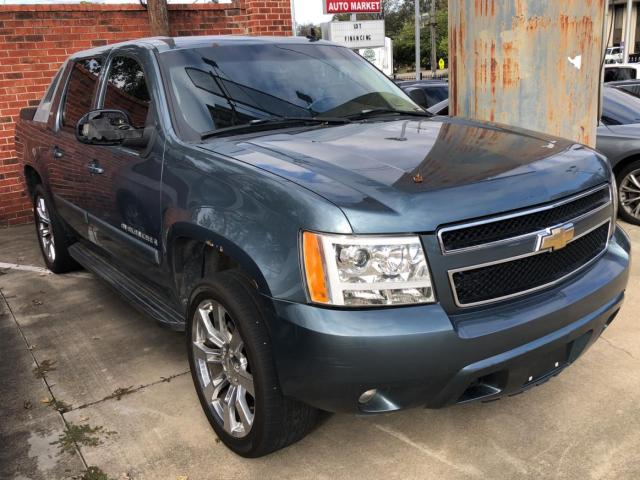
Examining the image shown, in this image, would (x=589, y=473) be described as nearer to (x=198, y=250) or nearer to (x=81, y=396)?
A: (x=198, y=250)

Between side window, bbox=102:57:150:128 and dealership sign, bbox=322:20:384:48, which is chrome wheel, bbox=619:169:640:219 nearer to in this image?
side window, bbox=102:57:150:128

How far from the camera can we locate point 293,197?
2.31m

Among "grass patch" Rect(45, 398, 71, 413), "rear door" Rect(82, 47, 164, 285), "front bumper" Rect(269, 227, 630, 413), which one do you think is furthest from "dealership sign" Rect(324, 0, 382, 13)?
"front bumper" Rect(269, 227, 630, 413)

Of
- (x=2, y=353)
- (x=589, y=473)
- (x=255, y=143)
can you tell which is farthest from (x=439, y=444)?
(x=2, y=353)

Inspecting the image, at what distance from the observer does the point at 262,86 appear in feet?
11.4

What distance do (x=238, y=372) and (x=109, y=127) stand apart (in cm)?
164

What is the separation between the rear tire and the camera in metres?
5.27

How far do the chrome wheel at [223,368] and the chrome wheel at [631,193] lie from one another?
210 inches

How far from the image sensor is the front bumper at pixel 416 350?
7.07 feet

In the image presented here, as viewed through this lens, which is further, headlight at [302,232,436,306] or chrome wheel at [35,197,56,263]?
chrome wheel at [35,197,56,263]

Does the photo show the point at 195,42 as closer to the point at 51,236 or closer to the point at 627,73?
the point at 51,236

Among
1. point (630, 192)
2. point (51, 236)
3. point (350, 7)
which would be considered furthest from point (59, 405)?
point (350, 7)

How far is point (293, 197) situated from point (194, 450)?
1371mm

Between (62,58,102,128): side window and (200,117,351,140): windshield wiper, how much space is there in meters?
1.60
